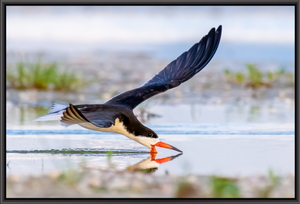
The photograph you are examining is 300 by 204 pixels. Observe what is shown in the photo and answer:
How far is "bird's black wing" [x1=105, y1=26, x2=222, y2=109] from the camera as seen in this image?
293 inches

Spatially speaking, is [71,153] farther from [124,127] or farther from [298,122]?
[298,122]

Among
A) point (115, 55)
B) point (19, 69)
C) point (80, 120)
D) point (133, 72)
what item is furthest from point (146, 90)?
point (115, 55)

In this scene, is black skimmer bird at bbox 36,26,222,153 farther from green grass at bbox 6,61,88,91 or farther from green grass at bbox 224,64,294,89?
green grass at bbox 224,64,294,89

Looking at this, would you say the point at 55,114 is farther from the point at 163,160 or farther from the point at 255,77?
the point at 255,77

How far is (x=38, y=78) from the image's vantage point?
37.0 feet

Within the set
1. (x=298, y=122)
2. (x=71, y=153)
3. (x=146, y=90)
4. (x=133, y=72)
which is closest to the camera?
(x=298, y=122)

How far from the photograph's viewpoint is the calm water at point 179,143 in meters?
6.31

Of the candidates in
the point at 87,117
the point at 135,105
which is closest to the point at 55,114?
the point at 87,117

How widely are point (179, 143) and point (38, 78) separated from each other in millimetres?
4772

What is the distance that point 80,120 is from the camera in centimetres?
588

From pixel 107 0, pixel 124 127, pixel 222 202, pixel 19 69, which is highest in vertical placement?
pixel 107 0

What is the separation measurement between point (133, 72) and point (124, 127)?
6.70m

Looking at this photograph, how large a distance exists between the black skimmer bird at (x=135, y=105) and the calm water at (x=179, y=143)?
0.26 metres

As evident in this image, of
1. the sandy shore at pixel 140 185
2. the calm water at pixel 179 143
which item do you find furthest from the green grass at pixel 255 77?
the sandy shore at pixel 140 185
